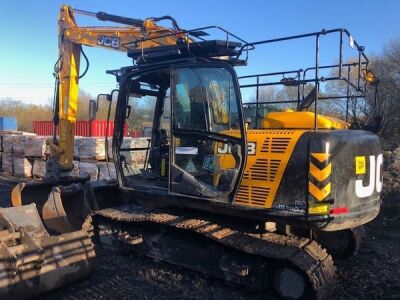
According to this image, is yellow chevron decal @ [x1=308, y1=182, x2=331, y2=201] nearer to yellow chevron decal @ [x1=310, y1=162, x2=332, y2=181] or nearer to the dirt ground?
yellow chevron decal @ [x1=310, y1=162, x2=332, y2=181]

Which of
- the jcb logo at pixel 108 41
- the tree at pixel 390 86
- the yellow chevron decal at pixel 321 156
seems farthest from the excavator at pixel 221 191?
the tree at pixel 390 86

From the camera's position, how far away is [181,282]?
4879mm

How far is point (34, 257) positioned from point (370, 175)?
3585mm

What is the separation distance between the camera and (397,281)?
200 inches

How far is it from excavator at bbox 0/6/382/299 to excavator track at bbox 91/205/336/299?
0.05 feet

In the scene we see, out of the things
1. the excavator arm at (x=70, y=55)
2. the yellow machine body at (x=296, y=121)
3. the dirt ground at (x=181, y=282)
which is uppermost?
the excavator arm at (x=70, y=55)

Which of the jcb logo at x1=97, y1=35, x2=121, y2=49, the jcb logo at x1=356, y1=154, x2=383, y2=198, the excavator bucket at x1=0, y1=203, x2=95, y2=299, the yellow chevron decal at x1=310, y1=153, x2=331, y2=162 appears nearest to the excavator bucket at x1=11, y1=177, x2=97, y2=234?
the excavator bucket at x1=0, y1=203, x2=95, y2=299

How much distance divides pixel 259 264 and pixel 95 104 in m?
2.78

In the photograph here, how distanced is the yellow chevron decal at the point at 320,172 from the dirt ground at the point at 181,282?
4.55 feet

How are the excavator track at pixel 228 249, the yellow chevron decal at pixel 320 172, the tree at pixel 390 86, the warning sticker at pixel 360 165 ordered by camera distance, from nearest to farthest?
1. the yellow chevron decal at pixel 320 172
2. the excavator track at pixel 228 249
3. the warning sticker at pixel 360 165
4. the tree at pixel 390 86

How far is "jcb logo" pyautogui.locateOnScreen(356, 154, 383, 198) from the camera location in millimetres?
4520

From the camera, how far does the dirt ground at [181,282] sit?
4.59m

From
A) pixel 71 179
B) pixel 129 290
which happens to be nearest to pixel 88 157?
pixel 71 179

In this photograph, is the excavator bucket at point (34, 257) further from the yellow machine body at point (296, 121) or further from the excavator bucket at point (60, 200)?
the yellow machine body at point (296, 121)
